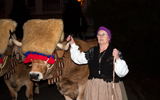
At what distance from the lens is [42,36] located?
309cm

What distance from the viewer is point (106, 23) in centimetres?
896

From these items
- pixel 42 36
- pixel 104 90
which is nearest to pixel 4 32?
pixel 42 36

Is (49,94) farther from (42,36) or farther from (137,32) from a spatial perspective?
(137,32)

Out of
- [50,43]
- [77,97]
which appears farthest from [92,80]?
[77,97]

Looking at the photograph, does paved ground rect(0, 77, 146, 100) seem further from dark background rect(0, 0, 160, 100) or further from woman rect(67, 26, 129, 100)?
woman rect(67, 26, 129, 100)

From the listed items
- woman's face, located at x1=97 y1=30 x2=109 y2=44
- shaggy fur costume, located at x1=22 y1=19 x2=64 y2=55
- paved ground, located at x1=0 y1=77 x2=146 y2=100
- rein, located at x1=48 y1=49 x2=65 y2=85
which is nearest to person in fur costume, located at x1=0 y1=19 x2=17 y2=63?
shaggy fur costume, located at x1=22 y1=19 x2=64 y2=55

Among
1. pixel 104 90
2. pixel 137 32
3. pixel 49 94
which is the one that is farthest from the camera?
pixel 137 32

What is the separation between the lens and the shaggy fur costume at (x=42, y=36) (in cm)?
298

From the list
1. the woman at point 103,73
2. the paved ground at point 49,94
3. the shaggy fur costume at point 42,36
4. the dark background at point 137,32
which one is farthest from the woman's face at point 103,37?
the dark background at point 137,32

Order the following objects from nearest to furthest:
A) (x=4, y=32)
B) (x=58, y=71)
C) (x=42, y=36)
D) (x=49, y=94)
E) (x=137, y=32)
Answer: (x=42, y=36)
(x=58, y=71)
(x=4, y=32)
(x=49, y=94)
(x=137, y=32)

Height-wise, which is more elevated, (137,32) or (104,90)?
(137,32)

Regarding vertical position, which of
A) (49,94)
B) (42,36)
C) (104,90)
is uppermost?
(42,36)

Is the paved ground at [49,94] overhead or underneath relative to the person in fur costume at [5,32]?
underneath

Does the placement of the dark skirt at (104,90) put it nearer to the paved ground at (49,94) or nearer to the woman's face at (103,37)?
the woman's face at (103,37)
